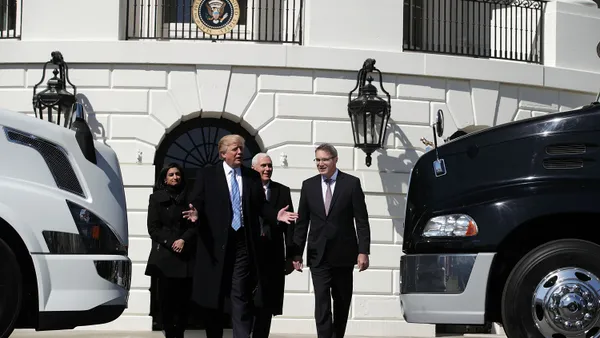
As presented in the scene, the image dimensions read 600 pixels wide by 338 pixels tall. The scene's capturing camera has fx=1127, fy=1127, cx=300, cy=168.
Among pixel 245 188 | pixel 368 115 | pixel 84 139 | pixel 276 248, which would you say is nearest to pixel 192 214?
pixel 245 188

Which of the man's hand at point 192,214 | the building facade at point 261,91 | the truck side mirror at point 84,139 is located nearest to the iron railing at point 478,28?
the building facade at point 261,91

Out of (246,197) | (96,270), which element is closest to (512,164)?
(246,197)

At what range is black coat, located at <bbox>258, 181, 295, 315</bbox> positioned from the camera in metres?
10.8

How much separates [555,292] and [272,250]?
3590 millimetres

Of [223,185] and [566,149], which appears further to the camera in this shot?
[223,185]

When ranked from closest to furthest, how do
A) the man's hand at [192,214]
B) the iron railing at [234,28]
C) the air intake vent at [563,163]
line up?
the air intake vent at [563,163] → the man's hand at [192,214] → the iron railing at [234,28]

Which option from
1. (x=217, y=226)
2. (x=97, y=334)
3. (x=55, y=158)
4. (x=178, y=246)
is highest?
(x=55, y=158)

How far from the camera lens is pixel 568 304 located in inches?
309

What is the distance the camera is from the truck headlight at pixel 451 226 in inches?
328

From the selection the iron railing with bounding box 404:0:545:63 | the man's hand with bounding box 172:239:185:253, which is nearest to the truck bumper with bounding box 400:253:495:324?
the man's hand with bounding box 172:239:185:253

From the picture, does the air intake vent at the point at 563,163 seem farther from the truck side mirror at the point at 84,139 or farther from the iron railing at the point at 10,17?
the iron railing at the point at 10,17

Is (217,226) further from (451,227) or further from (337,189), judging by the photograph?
(451,227)

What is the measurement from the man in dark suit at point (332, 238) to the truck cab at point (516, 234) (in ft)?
6.46

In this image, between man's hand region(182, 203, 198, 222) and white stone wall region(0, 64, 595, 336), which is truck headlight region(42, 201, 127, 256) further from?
white stone wall region(0, 64, 595, 336)
